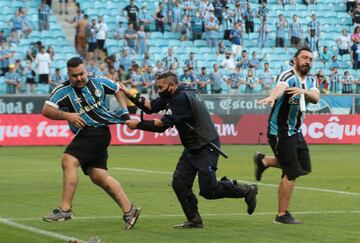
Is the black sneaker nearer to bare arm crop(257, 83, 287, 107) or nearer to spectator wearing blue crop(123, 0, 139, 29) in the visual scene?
bare arm crop(257, 83, 287, 107)

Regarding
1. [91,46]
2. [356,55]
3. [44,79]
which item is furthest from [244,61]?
[44,79]

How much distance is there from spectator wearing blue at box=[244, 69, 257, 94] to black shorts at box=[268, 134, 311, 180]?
22554 millimetres

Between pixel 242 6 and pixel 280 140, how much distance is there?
93.7ft

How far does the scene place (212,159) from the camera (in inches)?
475

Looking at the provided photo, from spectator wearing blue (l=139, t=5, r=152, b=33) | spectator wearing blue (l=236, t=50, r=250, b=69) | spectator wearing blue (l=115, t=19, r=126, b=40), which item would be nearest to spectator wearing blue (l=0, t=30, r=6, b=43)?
spectator wearing blue (l=115, t=19, r=126, b=40)

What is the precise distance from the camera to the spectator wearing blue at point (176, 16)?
39031 millimetres

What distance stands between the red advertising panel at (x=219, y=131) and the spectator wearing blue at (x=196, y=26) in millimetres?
6870

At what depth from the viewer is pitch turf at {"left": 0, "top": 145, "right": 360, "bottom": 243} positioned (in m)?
11.3

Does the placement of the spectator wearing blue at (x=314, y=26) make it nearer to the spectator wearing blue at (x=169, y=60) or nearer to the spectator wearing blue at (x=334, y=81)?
the spectator wearing blue at (x=334, y=81)

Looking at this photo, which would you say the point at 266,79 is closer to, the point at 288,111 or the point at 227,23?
the point at 227,23

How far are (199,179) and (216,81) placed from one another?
23.3 m

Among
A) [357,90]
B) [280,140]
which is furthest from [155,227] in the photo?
[357,90]

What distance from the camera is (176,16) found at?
39406 millimetres

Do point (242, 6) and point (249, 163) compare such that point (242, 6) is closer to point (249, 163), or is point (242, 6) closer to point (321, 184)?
point (249, 163)
